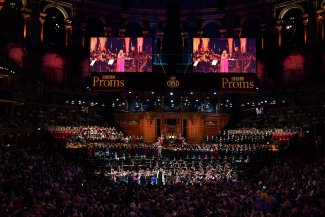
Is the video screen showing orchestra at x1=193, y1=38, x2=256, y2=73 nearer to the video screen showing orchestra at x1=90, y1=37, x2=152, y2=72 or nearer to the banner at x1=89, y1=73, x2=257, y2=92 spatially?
the banner at x1=89, y1=73, x2=257, y2=92

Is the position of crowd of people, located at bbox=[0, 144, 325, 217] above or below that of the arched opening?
below

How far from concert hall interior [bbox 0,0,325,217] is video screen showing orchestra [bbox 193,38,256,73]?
0.11 metres

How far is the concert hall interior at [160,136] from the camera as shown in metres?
21.6

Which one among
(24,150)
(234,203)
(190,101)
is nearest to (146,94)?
(190,101)

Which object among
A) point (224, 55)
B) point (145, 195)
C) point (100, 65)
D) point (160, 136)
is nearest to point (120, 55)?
point (100, 65)

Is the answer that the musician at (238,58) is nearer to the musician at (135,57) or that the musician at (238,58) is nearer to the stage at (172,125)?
the stage at (172,125)

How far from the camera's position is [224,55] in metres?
45.1

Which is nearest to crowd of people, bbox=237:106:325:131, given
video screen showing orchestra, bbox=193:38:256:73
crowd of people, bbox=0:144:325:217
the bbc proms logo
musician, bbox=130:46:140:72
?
video screen showing orchestra, bbox=193:38:256:73

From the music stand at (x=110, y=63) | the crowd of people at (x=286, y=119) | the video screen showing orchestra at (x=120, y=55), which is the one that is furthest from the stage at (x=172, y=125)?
the music stand at (x=110, y=63)

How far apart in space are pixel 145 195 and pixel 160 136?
2523cm

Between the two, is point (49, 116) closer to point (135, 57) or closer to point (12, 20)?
point (135, 57)

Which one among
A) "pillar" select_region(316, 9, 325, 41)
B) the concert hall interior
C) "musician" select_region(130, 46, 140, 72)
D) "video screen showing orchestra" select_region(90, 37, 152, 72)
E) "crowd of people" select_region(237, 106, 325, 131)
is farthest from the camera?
"pillar" select_region(316, 9, 325, 41)

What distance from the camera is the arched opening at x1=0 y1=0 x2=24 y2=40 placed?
47875mm

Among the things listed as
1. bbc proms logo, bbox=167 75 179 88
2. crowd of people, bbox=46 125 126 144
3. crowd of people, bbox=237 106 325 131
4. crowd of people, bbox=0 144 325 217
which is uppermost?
bbc proms logo, bbox=167 75 179 88
